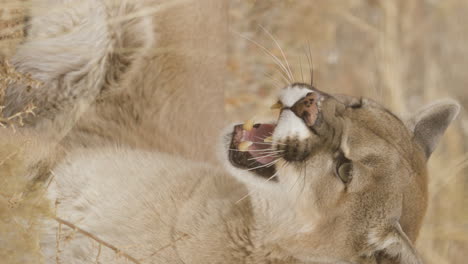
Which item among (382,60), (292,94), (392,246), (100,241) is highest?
(382,60)

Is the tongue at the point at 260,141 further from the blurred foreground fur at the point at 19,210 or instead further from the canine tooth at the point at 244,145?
the blurred foreground fur at the point at 19,210

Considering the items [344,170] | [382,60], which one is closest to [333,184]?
[344,170]

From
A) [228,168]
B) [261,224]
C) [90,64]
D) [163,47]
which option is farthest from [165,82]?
[261,224]

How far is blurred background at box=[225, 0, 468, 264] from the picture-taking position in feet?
15.6

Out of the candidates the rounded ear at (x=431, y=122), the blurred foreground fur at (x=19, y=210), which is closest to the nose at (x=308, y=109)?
the rounded ear at (x=431, y=122)

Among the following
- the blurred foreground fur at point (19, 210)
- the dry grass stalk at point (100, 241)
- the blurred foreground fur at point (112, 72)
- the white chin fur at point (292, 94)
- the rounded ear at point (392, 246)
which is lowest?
the rounded ear at point (392, 246)

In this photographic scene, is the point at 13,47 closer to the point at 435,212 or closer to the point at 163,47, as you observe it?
the point at 163,47

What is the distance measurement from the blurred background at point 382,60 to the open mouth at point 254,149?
170 cm

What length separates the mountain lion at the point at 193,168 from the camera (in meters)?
2.56

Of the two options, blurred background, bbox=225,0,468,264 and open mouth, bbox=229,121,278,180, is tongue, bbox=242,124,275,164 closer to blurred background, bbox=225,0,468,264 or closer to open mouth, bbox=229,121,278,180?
open mouth, bbox=229,121,278,180

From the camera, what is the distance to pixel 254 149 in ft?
8.93

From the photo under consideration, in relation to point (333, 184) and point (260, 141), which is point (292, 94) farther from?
point (333, 184)

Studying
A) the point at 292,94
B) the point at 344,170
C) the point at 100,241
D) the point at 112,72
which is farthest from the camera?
the point at 112,72

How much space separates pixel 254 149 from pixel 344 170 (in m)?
0.40
